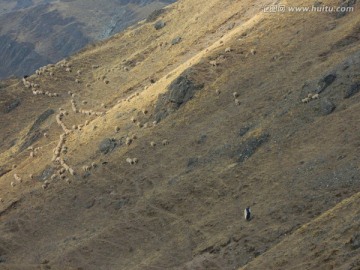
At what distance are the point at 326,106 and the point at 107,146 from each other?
28.8 m

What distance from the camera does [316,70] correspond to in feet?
205

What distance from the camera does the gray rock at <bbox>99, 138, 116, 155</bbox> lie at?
7006 cm

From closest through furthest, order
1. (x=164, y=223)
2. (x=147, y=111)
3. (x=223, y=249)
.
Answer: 1. (x=223, y=249)
2. (x=164, y=223)
3. (x=147, y=111)

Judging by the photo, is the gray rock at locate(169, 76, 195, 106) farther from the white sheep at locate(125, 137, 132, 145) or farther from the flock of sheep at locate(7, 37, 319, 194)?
the white sheep at locate(125, 137, 132, 145)

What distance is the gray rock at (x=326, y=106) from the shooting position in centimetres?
5425

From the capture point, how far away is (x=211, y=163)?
189 ft

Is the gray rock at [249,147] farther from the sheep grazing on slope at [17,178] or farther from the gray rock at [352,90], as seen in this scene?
the sheep grazing on slope at [17,178]

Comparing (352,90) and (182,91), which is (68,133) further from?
(352,90)

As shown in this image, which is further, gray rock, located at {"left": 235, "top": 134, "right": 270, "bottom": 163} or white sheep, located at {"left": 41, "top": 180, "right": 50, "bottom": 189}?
white sheep, located at {"left": 41, "top": 180, "right": 50, "bottom": 189}

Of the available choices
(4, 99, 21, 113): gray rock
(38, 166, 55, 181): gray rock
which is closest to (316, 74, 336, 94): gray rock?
(38, 166, 55, 181): gray rock

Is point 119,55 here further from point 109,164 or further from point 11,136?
point 109,164

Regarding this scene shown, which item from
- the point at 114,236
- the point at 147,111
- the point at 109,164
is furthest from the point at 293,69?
the point at 114,236

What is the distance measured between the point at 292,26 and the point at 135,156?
29172 mm

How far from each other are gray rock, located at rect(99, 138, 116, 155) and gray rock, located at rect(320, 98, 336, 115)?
89.3 feet
